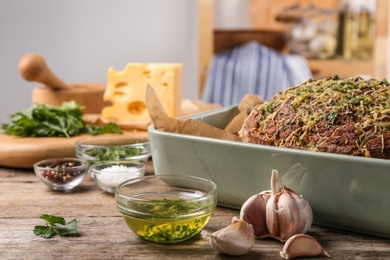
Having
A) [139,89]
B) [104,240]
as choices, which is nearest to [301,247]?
[104,240]

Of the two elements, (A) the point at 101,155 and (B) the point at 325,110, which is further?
(A) the point at 101,155

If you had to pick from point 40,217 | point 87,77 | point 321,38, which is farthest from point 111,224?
point 321,38

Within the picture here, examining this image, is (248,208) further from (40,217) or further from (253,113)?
(40,217)

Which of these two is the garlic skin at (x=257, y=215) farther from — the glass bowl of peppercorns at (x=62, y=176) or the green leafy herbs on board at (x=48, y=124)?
the green leafy herbs on board at (x=48, y=124)

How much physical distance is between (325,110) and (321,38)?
336 cm

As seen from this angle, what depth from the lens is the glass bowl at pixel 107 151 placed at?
1633 millimetres

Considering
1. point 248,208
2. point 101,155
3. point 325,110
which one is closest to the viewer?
point 248,208

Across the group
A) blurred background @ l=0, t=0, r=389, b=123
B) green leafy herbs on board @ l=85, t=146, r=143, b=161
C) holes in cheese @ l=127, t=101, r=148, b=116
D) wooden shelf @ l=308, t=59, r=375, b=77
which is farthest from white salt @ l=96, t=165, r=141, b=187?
wooden shelf @ l=308, t=59, r=375, b=77

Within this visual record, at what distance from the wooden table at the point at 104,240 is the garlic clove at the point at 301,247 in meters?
0.02

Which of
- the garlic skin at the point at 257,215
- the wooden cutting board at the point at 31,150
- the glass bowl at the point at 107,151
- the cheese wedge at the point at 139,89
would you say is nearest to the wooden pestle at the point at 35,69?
the cheese wedge at the point at 139,89

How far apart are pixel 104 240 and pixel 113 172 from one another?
342 mm

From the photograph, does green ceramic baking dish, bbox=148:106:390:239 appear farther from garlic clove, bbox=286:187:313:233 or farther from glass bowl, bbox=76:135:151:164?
glass bowl, bbox=76:135:151:164

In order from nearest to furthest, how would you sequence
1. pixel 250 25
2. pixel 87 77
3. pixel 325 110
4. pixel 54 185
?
pixel 325 110, pixel 54 185, pixel 87 77, pixel 250 25

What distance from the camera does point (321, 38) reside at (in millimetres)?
4457
